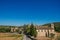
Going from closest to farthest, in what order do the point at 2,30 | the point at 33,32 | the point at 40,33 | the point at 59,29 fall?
the point at 33,32, the point at 40,33, the point at 59,29, the point at 2,30

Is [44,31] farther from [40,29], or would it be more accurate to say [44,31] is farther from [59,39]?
[59,39]

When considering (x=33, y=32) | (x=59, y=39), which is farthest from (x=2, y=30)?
(x=59, y=39)

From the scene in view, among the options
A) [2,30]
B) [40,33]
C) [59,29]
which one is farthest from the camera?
[2,30]

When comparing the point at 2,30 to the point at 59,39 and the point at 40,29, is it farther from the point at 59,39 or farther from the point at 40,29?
the point at 59,39

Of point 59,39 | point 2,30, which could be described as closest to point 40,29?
point 2,30

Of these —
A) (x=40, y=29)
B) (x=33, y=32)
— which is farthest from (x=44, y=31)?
(x=33, y=32)

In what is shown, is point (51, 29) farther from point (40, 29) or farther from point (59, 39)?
point (59, 39)

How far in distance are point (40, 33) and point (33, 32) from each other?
1982cm

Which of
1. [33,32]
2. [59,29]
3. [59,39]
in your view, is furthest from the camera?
[59,29]

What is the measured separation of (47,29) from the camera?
102 metres

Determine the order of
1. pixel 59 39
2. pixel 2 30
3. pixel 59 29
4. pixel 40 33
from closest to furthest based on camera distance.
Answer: pixel 59 39 < pixel 40 33 < pixel 59 29 < pixel 2 30

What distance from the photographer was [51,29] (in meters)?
101

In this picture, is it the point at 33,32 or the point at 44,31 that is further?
the point at 44,31

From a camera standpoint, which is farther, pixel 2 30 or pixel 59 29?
pixel 2 30
